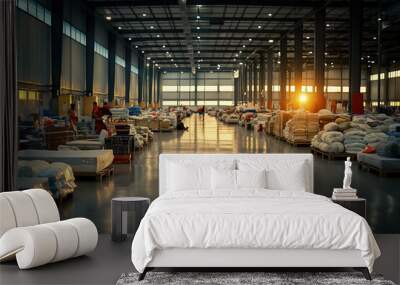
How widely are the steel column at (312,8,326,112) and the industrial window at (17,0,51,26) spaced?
32.2ft

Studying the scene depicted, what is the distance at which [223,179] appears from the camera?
680 cm

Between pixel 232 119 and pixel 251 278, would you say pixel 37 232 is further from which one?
pixel 232 119

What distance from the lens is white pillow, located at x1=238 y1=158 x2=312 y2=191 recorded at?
689cm

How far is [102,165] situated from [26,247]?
22.3 feet

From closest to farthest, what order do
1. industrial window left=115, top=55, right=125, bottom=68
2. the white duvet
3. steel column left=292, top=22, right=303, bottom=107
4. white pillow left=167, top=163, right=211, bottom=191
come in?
the white duvet < white pillow left=167, top=163, right=211, bottom=191 < steel column left=292, top=22, right=303, bottom=107 < industrial window left=115, top=55, right=125, bottom=68

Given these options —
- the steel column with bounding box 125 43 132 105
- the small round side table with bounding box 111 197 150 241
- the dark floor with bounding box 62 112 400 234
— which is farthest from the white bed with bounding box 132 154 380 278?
the steel column with bounding box 125 43 132 105

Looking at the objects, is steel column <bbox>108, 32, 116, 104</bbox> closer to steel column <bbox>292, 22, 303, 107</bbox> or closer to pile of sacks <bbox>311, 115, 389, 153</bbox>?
steel column <bbox>292, 22, 303, 107</bbox>

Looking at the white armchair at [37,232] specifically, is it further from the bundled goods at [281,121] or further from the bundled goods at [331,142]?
the bundled goods at [281,121]

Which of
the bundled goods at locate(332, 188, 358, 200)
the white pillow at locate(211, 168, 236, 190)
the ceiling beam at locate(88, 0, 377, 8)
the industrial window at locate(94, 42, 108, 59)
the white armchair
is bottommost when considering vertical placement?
the white armchair

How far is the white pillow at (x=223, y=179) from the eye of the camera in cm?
678

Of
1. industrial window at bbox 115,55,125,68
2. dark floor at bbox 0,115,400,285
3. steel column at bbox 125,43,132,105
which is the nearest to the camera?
dark floor at bbox 0,115,400,285

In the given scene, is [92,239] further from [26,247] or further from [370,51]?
[370,51]

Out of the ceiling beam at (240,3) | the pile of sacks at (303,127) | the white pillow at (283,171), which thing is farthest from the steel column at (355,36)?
the white pillow at (283,171)

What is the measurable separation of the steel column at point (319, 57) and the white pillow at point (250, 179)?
18.6 m
